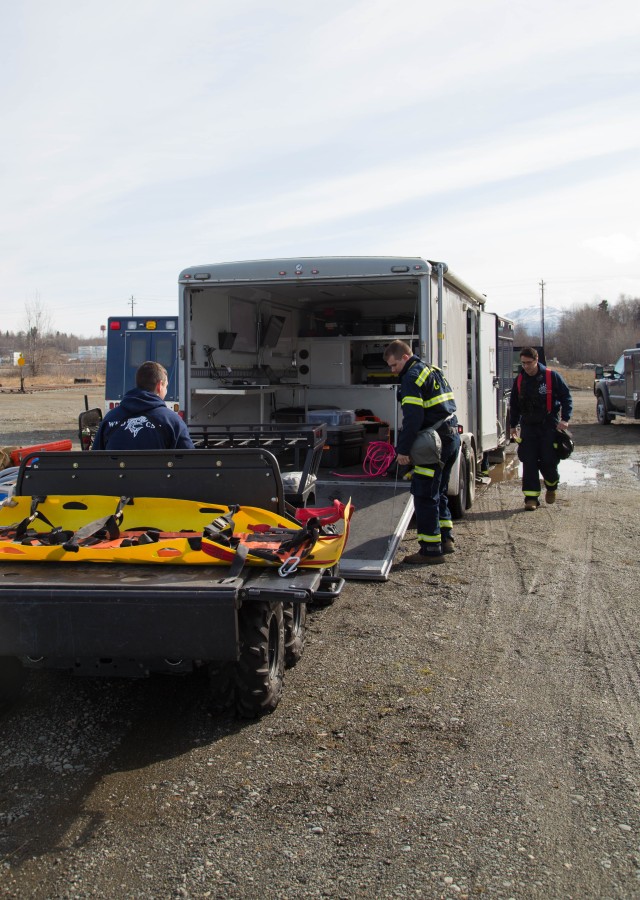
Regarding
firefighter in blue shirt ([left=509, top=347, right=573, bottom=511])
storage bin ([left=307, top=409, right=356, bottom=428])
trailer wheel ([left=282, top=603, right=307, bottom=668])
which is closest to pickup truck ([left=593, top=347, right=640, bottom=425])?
firefighter in blue shirt ([left=509, top=347, right=573, bottom=511])

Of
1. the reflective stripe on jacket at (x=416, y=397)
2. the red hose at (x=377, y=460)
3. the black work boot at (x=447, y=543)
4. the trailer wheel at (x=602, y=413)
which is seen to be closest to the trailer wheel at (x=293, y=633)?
the reflective stripe on jacket at (x=416, y=397)

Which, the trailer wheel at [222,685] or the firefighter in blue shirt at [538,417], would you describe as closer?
the trailer wheel at [222,685]

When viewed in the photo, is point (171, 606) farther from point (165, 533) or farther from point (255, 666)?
point (165, 533)

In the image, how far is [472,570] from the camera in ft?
23.0

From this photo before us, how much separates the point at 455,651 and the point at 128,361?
11.8 metres

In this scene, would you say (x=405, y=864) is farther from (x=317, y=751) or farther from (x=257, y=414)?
(x=257, y=414)

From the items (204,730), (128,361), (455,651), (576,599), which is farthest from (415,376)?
(128,361)

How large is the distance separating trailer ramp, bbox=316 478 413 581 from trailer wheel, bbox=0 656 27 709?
8.41ft

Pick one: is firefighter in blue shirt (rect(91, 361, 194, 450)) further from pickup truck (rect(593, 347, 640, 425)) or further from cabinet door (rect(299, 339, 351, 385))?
pickup truck (rect(593, 347, 640, 425))

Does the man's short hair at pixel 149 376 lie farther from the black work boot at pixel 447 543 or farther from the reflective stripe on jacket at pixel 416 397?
the black work boot at pixel 447 543

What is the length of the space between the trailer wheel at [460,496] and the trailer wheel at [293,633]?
4310mm

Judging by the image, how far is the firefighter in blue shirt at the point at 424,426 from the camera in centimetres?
689

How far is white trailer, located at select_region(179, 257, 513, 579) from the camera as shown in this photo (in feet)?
24.7

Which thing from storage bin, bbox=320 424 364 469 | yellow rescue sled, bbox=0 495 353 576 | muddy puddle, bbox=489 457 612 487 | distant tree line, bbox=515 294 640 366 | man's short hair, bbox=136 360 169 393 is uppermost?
distant tree line, bbox=515 294 640 366
